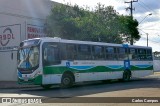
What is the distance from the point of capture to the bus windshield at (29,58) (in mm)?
20266

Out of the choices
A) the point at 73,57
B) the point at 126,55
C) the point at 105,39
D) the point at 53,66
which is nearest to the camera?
the point at 53,66

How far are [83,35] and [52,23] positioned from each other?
3410mm

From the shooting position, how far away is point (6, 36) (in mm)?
31984

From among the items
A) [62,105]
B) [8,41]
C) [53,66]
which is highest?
[8,41]

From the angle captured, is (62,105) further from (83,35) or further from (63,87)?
(83,35)

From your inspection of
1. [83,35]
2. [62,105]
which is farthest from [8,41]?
[62,105]

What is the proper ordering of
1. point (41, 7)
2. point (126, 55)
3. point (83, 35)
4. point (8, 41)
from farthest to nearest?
1. point (41, 7)
2. point (83, 35)
3. point (8, 41)
4. point (126, 55)

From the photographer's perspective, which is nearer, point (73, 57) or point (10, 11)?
point (73, 57)

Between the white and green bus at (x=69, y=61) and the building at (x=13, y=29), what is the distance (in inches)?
281

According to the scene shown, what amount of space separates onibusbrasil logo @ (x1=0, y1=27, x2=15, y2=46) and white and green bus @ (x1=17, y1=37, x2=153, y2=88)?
9.86 meters

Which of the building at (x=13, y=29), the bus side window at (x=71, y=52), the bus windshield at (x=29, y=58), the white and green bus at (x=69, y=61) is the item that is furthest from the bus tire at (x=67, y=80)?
the building at (x=13, y=29)

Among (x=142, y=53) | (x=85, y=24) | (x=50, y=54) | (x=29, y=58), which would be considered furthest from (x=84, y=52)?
(x=85, y=24)

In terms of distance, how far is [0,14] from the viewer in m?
34.5

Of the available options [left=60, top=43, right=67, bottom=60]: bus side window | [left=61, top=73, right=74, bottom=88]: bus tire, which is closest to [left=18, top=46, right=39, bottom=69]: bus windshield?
[left=60, top=43, right=67, bottom=60]: bus side window
